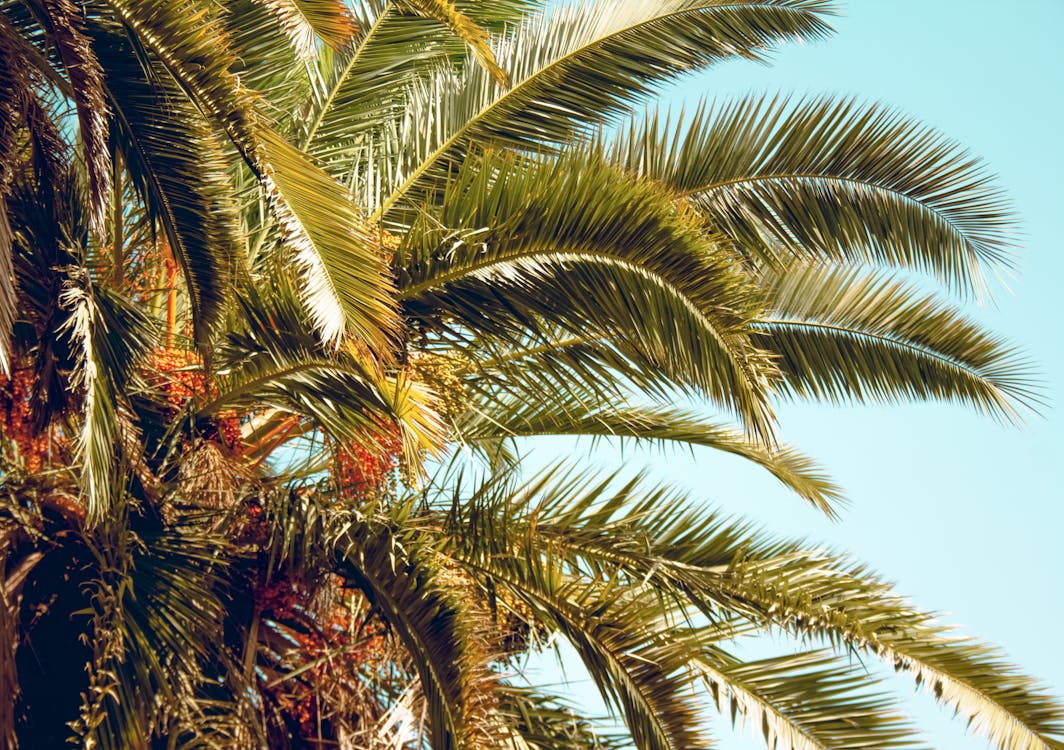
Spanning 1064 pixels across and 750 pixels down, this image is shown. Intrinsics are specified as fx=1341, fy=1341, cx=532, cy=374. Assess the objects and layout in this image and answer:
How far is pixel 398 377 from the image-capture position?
510 cm

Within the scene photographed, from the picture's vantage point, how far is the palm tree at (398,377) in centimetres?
525

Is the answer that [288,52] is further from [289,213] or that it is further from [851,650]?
[851,650]

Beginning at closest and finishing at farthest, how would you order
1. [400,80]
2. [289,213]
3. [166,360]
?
[289,213]
[166,360]
[400,80]

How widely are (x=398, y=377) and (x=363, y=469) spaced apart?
109 centimetres

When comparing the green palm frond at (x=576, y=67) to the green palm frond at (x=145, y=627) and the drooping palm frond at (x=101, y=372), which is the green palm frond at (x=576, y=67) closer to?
the drooping palm frond at (x=101, y=372)

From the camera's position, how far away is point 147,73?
5.22 metres

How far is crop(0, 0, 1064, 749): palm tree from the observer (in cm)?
525

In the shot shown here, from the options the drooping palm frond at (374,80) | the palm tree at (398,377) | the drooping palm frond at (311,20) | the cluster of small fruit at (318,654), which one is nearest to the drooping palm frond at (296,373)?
the palm tree at (398,377)

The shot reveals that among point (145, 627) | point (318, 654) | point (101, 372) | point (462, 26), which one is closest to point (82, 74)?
point (101, 372)

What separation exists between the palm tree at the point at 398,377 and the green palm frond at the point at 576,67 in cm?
2

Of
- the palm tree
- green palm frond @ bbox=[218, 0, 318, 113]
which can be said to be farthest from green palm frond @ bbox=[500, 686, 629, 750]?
green palm frond @ bbox=[218, 0, 318, 113]

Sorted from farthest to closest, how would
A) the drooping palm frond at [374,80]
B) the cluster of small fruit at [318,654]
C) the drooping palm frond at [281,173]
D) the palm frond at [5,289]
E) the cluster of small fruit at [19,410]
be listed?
the drooping palm frond at [374,80] → the cluster of small fruit at [318,654] → the cluster of small fruit at [19,410] → the drooping palm frond at [281,173] → the palm frond at [5,289]

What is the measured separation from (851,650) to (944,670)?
0.49m

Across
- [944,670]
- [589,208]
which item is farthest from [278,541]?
[944,670]
